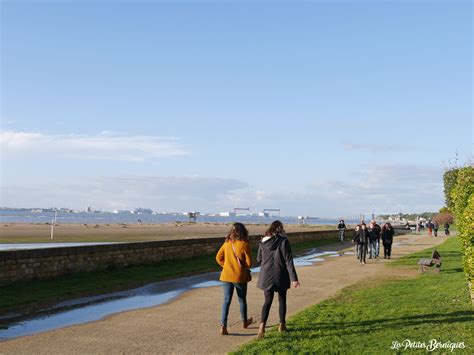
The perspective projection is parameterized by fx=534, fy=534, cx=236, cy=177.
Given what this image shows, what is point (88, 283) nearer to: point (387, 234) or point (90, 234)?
point (387, 234)

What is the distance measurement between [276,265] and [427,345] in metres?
2.22

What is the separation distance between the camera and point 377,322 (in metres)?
8.35

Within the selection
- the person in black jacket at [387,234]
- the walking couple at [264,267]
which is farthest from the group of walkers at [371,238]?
the walking couple at [264,267]

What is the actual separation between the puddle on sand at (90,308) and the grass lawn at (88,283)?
0.36m

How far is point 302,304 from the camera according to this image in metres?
10.5

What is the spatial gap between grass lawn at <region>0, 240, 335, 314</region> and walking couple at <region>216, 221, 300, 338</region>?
13.7ft

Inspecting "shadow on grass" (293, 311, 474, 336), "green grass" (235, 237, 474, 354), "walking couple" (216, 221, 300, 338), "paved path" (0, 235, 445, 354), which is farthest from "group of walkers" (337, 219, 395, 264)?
"walking couple" (216, 221, 300, 338)

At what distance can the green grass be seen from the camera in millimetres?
6785

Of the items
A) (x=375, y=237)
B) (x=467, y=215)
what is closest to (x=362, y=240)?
(x=375, y=237)

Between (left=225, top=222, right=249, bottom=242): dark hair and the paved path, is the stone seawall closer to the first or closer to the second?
the paved path

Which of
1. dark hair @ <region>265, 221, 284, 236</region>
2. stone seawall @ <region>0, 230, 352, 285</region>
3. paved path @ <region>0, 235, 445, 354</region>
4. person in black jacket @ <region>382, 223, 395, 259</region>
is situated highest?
dark hair @ <region>265, 221, 284, 236</region>

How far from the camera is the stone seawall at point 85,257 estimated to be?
37.9ft

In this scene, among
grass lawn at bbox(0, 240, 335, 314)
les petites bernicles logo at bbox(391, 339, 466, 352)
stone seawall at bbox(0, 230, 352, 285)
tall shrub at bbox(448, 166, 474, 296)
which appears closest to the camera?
les petites bernicles logo at bbox(391, 339, 466, 352)

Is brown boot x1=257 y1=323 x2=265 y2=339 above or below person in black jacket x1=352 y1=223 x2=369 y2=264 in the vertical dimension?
below
